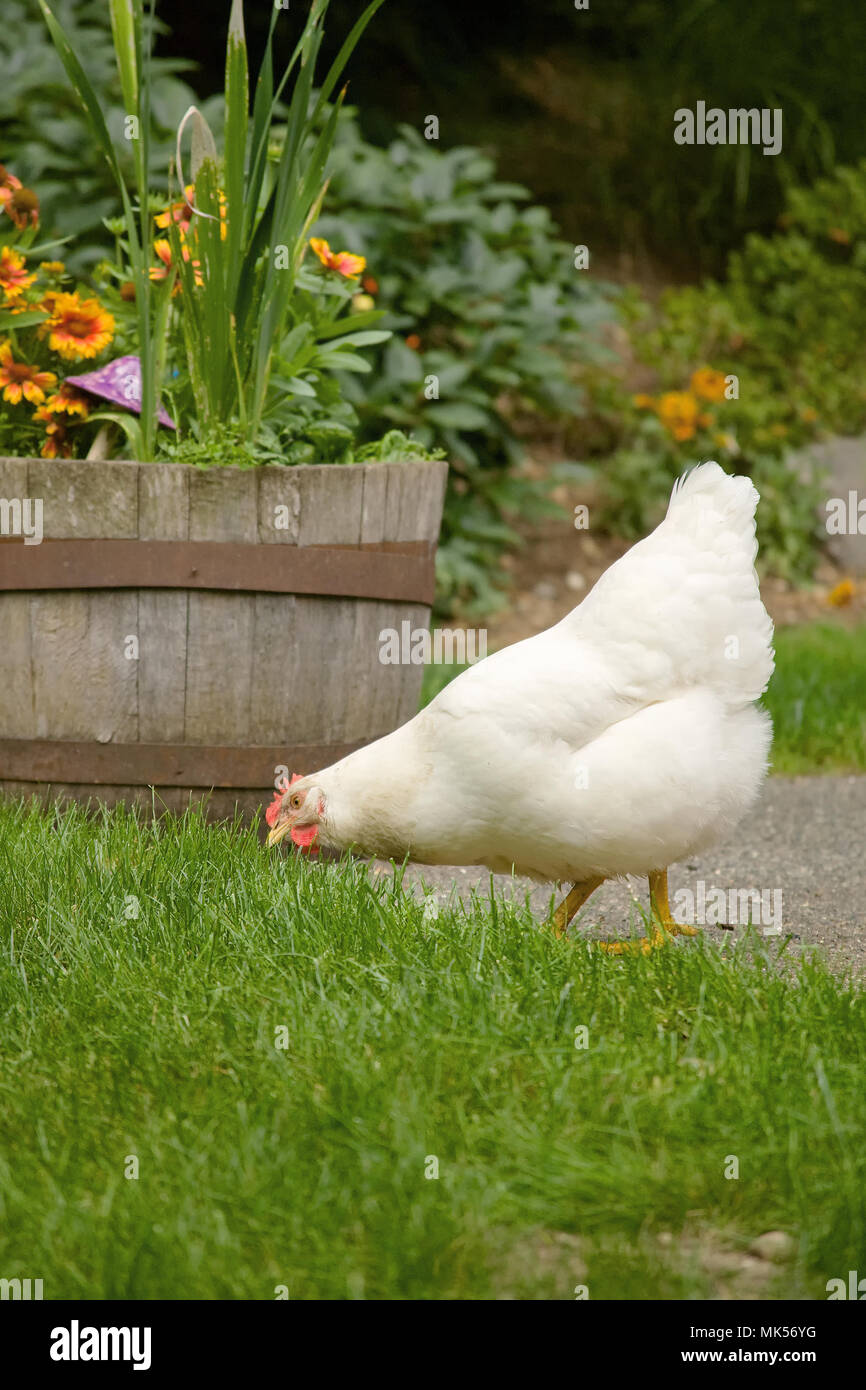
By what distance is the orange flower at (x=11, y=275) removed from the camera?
367cm

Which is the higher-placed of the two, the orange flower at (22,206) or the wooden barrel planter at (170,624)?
the orange flower at (22,206)

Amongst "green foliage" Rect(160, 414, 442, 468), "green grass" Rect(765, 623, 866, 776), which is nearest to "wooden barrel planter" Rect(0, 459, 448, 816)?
"green foliage" Rect(160, 414, 442, 468)

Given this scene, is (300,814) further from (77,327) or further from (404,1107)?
(77,327)

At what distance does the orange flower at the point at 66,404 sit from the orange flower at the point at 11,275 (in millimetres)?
263

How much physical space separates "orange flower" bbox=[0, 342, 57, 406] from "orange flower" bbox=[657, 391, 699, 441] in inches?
174

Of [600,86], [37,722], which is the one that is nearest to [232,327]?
[37,722]

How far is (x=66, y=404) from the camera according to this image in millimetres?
3730

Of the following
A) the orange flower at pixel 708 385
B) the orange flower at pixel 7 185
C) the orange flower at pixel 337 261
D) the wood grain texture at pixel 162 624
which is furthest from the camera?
the orange flower at pixel 708 385

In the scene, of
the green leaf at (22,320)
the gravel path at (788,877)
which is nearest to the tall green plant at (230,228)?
the green leaf at (22,320)

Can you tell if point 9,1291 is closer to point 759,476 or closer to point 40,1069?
point 40,1069

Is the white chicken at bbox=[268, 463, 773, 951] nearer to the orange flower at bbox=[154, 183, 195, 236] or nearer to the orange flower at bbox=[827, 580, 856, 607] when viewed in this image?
the orange flower at bbox=[154, 183, 195, 236]

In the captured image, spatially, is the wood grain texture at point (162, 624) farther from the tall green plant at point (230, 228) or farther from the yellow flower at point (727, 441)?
the yellow flower at point (727, 441)

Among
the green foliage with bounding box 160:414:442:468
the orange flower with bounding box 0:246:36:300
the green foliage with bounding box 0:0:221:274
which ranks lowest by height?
the green foliage with bounding box 160:414:442:468

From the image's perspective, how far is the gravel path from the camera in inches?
125
